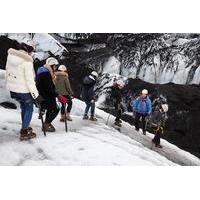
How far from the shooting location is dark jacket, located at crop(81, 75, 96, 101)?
7129 millimetres

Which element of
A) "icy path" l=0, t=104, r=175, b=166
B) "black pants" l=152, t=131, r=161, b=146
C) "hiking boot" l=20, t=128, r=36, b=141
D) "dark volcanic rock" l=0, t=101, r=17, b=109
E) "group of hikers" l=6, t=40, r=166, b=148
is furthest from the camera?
"black pants" l=152, t=131, r=161, b=146

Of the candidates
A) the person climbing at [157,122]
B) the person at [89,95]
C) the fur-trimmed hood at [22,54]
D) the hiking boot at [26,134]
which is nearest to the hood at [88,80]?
the person at [89,95]

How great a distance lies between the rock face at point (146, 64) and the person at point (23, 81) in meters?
0.56

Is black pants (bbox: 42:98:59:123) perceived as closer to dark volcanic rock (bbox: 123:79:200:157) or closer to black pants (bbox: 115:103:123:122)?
black pants (bbox: 115:103:123:122)

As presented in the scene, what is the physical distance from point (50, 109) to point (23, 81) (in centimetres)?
59

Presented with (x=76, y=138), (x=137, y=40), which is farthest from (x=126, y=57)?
(x=76, y=138)

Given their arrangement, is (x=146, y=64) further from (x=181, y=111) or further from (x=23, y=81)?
(x=23, y=81)

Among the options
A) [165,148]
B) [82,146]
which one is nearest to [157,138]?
[165,148]

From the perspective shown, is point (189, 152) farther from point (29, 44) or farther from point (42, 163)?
point (29, 44)

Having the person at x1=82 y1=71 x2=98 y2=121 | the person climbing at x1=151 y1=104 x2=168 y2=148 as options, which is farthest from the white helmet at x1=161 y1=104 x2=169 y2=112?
the person at x1=82 y1=71 x2=98 y2=121

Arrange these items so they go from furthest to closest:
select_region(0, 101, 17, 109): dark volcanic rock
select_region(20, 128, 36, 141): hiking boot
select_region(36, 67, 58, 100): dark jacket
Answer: select_region(0, 101, 17, 109): dark volcanic rock, select_region(36, 67, 58, 100): dark jacket, select_region(20, 128, 36, 141): hiking boot

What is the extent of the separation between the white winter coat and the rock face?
58 cm

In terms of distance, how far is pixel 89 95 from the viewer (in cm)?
715
